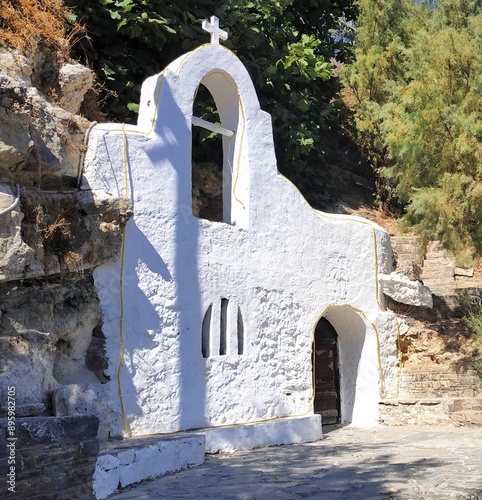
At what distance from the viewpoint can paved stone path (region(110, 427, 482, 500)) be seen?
23.8 ft

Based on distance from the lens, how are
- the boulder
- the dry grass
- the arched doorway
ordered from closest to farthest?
the dry grass < the arched doorway < the boulder

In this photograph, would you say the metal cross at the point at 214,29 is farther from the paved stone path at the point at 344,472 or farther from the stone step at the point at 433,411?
the stone step at the point at 433,411

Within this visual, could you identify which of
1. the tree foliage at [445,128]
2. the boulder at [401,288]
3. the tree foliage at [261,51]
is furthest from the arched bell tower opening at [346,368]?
the tree foliage at [261,51]

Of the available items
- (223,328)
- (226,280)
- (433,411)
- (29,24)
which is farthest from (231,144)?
(433,411)

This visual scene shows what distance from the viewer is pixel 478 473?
7891 millimetres

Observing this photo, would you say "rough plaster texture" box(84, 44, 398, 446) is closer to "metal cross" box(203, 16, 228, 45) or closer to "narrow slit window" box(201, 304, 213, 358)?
"narrow slit window" box(201, 304, 213, 358)

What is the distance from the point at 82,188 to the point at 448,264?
1086 centimetres

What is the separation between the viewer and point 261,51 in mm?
16109

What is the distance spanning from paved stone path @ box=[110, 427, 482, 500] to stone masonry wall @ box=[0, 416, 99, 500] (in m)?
0.95

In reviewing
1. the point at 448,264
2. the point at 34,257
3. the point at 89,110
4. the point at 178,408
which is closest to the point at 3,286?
the point at 34,257

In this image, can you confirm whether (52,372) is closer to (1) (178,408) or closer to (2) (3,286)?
(2) (3,286)

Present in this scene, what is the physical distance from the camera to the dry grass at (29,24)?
9914 mm

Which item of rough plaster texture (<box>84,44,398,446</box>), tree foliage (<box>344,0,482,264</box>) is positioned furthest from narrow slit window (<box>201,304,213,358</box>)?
tree foliage (<box>344,0,482,264</box>)

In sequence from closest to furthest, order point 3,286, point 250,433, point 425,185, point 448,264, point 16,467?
point 16,467 → point 3,286 → point 250,433 → point 425,185 → point 448,264
